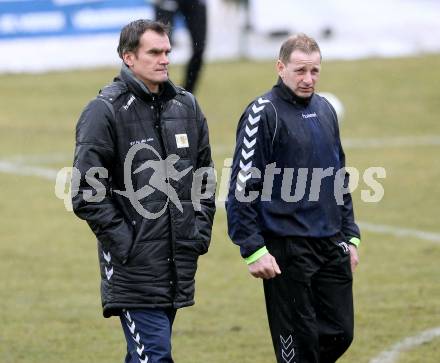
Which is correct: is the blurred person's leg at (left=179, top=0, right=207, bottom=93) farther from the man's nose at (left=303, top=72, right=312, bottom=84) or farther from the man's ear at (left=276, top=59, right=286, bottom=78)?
the man's nose at (left=303, top=72, right=312, bottom=84)

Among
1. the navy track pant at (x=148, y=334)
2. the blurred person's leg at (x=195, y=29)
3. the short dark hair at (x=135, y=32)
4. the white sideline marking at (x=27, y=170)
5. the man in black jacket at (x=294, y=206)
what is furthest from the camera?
the blurred person's leg at (x=195, y=29)

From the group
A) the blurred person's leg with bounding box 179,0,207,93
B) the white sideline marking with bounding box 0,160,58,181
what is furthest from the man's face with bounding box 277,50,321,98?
the blurred person's leg with bounding box 179,0,207,93

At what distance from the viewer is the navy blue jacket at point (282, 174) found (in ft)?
22.0

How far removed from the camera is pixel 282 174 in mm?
6766

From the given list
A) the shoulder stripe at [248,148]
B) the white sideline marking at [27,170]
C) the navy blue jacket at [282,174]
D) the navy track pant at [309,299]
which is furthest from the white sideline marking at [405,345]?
the white sideline marking at [27,170]

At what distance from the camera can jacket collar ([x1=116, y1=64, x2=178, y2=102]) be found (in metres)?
6.44

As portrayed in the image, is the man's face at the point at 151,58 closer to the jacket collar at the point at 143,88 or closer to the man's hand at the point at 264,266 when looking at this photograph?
the jacket collar at the point at 143,88

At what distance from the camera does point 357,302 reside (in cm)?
1007

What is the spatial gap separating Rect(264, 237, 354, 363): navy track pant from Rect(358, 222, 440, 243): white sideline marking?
5.64 meters

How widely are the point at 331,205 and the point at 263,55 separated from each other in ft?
58.6

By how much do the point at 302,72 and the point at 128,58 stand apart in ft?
3.21

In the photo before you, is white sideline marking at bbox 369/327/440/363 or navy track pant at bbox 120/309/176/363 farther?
white sideline marking at bbox 369/327/440/363

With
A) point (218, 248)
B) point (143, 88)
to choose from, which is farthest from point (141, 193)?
point (218, 248)

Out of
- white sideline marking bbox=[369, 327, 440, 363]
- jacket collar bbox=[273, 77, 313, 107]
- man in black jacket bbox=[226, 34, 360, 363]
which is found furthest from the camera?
white sideline marking bbox=[369, 327, 440, 363]
